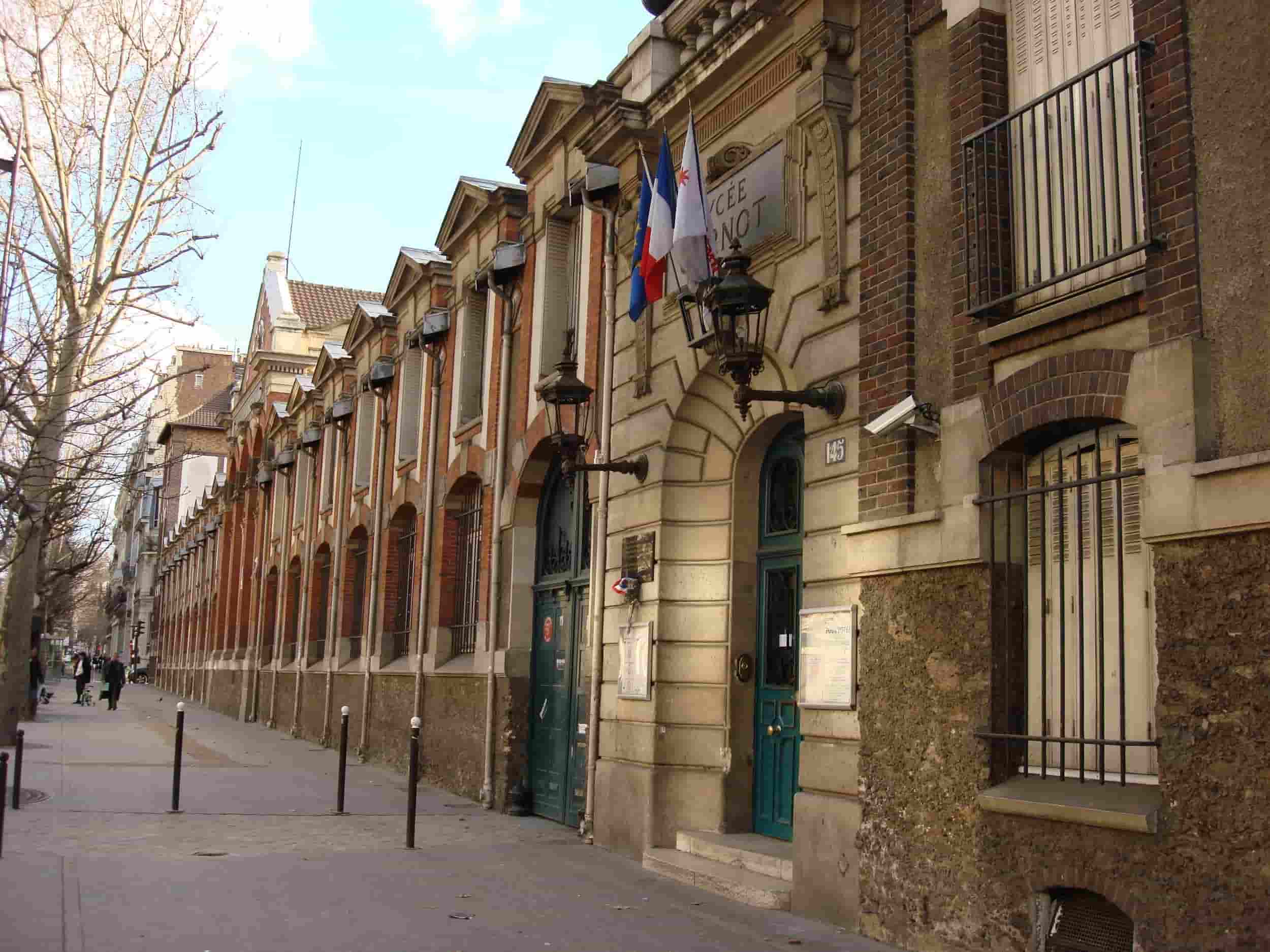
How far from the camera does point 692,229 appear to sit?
10383mm

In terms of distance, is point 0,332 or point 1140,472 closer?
point 1140,472

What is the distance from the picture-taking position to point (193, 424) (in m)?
75.7

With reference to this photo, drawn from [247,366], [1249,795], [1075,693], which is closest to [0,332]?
[1075,693]

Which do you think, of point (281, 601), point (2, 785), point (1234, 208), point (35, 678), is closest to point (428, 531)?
point (2, 785)

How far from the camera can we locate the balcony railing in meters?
6.94

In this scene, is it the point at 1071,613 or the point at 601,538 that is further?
the point at 601,538

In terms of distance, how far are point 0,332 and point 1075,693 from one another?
404 inches

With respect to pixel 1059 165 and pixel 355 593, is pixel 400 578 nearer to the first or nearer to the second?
pixel 355 593

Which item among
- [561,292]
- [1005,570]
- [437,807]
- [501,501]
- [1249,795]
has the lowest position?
[437,807]

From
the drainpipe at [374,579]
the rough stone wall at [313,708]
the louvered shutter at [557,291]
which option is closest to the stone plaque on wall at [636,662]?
the louvered shutter at [557,291]

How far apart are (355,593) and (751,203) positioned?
49.7 feet

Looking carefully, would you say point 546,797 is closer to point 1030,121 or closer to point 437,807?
point 437,807

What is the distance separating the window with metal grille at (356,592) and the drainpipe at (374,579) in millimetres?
1462

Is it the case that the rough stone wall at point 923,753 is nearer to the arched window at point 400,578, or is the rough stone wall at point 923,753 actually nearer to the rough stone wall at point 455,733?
the rough stone wall at point 455,733
